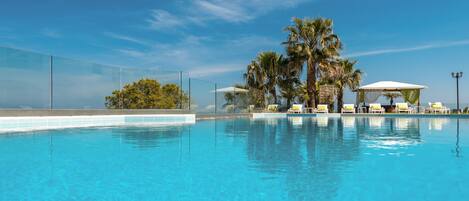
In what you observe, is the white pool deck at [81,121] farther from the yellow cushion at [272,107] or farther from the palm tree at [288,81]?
the palm tree at [288,81]

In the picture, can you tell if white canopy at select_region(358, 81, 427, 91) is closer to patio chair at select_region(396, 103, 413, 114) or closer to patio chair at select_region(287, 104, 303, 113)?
patio chair at select_region(396, 103, 413, 114)

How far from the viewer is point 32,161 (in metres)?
5.00

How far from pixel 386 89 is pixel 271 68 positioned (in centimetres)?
808

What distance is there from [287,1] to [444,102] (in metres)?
12.4

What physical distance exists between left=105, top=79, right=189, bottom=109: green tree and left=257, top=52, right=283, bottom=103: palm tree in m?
10.8

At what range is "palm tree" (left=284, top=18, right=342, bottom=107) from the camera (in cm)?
2438

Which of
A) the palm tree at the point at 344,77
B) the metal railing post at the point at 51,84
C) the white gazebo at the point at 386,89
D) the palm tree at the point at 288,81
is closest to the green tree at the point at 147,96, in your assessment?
the metal railing post at the point at 51,84

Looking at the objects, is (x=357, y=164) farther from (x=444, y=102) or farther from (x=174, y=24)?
(x=444, y=102)

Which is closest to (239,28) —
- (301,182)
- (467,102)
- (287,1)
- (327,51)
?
(287,1)

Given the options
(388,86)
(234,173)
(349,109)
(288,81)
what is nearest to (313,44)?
(288,81)

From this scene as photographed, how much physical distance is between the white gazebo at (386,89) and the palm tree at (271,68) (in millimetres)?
5880

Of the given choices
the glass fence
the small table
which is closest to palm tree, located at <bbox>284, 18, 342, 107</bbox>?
the small table

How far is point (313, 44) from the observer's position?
80.7 feet

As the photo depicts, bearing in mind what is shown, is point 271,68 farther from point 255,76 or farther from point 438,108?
point 438,108
